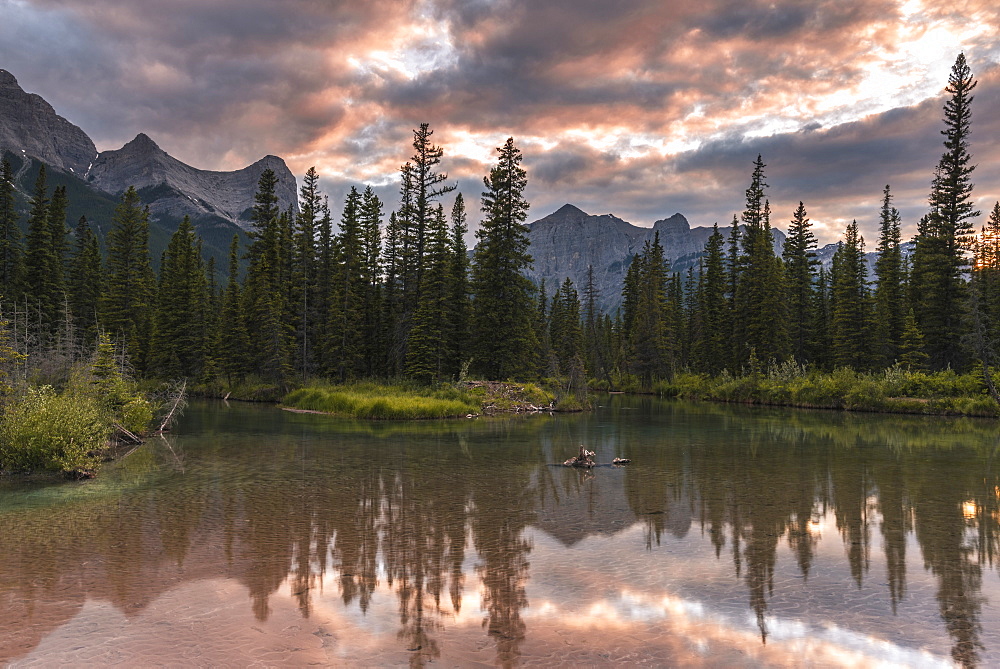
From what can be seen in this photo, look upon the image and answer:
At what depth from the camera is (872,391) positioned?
43.8 metres

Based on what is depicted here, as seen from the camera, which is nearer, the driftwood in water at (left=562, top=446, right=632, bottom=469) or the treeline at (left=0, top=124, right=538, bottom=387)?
the driftwood in water at (left=562, top=446, right=632, bottom=469)

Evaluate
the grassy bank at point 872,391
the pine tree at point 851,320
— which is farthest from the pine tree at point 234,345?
the pine tree at point 851,320

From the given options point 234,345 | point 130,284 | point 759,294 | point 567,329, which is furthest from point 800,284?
point 130,284

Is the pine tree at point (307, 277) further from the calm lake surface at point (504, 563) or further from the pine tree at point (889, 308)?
the pine tree at point (889, 308)

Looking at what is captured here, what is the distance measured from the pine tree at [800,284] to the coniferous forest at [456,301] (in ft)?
0.80

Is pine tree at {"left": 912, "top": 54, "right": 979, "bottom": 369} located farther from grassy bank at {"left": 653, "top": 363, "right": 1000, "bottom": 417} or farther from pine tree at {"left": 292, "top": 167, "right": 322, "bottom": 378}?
pine tree at {"left": 292, "top": 167, "right": 322, "bottom": 378}

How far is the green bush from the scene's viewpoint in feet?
54.2

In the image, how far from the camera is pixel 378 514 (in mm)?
12773

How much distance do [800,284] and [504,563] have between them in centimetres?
6862

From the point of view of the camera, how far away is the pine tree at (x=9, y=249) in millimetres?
60422

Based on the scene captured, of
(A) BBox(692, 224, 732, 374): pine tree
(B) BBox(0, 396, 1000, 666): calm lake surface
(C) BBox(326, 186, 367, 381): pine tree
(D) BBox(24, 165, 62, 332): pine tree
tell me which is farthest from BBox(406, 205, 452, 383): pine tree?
(D) BBox(24, 165, 62, 332): pine tree

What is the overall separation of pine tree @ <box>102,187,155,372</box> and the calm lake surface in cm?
5813

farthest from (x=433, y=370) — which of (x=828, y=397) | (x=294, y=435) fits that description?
(x=828, y=397)

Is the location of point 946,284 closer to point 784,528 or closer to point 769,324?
point 769,324
